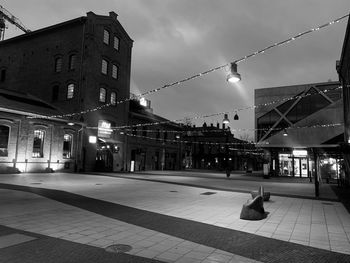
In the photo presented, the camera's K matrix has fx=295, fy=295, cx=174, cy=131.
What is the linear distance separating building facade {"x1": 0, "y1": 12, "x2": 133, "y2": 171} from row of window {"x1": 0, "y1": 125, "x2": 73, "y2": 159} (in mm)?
1595

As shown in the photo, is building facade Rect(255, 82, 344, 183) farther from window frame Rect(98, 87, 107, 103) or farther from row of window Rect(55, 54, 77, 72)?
row of window Rect(55, 54, 77, 72)

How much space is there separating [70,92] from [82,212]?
86.2 feet

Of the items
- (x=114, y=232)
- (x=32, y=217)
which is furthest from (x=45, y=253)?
(x=32, y=217)

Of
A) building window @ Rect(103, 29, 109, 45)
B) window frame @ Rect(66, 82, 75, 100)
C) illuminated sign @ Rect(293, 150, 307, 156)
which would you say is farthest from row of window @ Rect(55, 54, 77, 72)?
illuminated sign @ Rect(293, 150, 307, 156)

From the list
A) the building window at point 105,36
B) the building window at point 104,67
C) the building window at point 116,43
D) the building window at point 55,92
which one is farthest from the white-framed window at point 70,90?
the building window at point 116,43

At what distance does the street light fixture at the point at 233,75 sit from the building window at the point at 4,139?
71.8 feet

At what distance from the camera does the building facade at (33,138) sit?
78.8 ft

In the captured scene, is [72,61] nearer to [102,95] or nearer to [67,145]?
[102,95]

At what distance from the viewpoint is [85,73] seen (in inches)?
1245

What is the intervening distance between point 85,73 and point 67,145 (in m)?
7.98

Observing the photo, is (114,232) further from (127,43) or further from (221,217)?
(127,43)

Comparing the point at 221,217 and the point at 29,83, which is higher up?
the point at 29,83

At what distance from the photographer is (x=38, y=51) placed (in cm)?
3591

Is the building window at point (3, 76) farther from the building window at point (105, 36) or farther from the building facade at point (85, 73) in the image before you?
the building window at point (105, 36)
